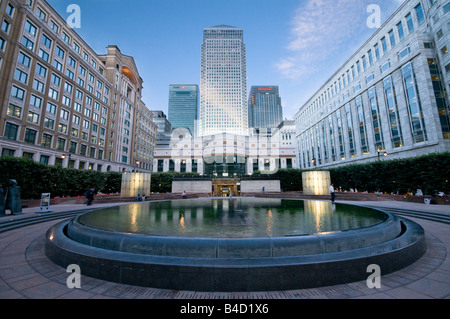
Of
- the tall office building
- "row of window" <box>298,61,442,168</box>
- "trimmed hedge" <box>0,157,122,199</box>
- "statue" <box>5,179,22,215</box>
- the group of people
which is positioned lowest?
the group of people

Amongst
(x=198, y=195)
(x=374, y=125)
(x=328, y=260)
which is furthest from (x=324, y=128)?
(x=328, y=260)

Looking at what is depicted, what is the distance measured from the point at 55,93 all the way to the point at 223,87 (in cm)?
11702

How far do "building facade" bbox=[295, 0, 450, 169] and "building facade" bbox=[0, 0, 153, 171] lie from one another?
51.3 meters

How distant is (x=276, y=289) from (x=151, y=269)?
260cm

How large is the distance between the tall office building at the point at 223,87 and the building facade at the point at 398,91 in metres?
85.6

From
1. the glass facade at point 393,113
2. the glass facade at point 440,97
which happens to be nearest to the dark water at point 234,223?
the glass facade at point 440,97

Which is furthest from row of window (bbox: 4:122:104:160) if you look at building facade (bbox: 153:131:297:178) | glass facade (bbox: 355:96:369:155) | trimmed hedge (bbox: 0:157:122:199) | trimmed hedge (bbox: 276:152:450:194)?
glass facade (bbox: 355:96:369:155)

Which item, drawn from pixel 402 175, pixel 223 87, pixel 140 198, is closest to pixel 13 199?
pixel 140 198

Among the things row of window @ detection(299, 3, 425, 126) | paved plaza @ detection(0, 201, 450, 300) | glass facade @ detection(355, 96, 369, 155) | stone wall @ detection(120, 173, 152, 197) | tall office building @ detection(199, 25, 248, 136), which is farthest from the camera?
tall office building @ detection(199, 25, 248, 136)

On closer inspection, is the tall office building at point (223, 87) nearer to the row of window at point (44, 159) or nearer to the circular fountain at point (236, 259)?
the row of window at point (44, 159)

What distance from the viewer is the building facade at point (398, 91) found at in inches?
1203

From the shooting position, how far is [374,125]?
41.6 m

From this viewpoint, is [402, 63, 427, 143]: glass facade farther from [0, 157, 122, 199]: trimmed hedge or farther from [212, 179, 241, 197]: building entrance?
[0, 157, 122, 199]: trimmed hedge

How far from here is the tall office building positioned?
134875 mm
